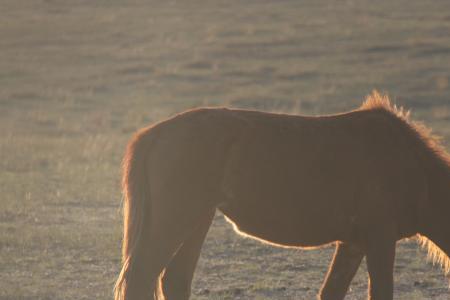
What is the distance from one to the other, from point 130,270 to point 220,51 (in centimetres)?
2460

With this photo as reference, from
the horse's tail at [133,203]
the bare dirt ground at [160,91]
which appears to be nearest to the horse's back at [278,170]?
the horse's tail at [133,203]

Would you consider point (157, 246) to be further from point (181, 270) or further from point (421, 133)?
point (421, 133)

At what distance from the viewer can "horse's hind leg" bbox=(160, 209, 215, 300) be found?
6992 mm

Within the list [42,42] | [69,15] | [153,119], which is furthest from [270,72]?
[69,15]

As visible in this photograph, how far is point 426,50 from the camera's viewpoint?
93.1ft

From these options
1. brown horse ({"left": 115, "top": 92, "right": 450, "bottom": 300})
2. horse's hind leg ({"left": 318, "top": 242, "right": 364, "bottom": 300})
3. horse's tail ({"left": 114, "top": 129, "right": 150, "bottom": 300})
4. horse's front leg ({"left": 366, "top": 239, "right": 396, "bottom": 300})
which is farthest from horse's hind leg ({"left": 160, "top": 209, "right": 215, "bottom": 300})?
horse's front leg ({"left": 366, "top": 239, "right": 396, "bottom": 300})

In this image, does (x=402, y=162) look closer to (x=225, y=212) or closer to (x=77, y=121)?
(x=225, y=212)

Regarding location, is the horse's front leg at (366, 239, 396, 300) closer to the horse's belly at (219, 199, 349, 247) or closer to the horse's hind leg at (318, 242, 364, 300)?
the horse's belly at (219, 199, 349, 247)

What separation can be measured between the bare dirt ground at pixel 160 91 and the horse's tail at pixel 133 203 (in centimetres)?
194

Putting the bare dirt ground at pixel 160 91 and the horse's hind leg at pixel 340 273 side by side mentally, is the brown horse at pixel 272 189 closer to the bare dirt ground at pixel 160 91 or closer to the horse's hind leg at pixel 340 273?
the horse's hind leg at pixel 340 273

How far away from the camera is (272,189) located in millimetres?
6918

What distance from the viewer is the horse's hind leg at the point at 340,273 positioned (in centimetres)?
732

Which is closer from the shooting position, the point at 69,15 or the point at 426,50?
the point at 426,50

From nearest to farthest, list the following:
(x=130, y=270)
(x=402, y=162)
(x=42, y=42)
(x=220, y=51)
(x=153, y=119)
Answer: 1. (x=130, y=270)
2. (x=402, y=162)
3. (x=153, y=119)
4. (x=220, y=51)
5. (x=42, y=42)
